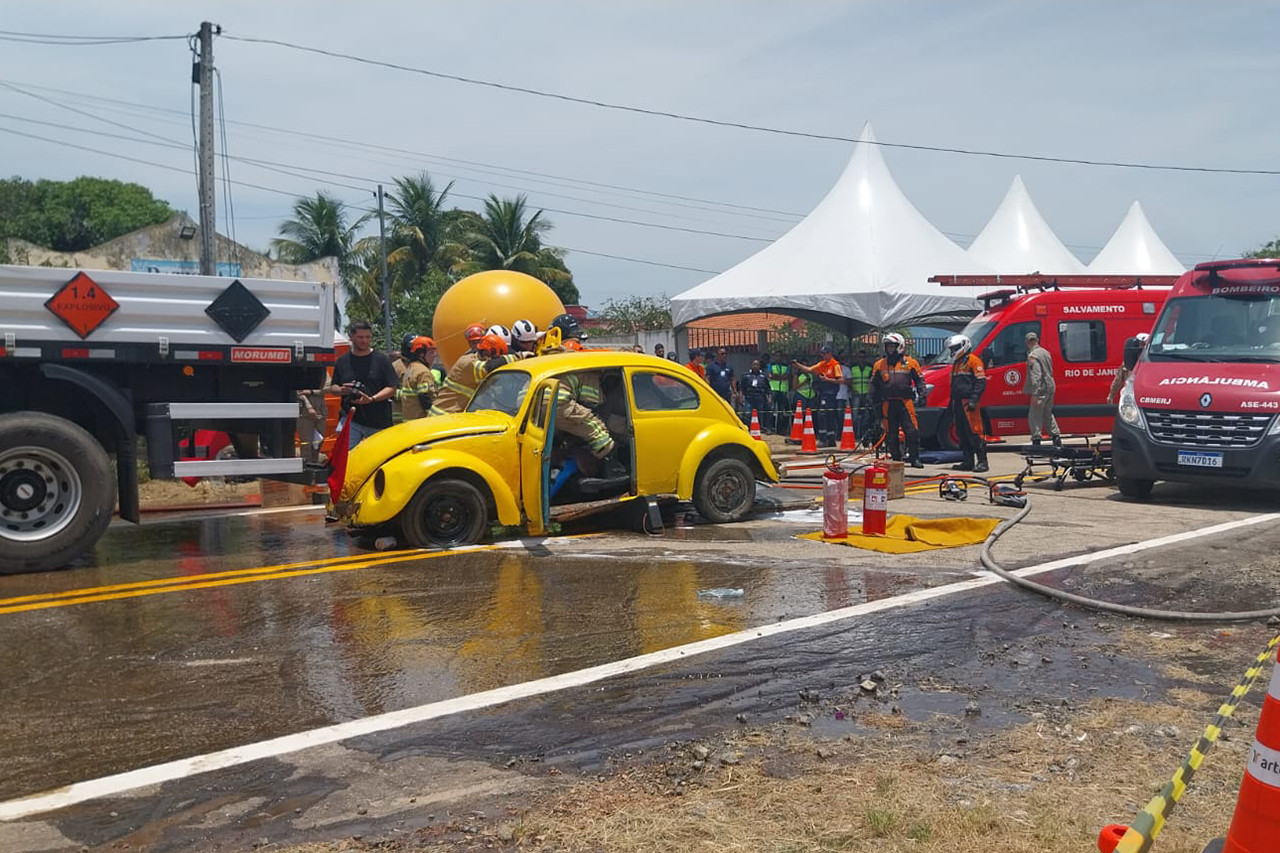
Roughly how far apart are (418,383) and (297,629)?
5427 mm

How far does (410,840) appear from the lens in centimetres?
382

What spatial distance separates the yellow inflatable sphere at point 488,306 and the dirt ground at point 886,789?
38.1 ft

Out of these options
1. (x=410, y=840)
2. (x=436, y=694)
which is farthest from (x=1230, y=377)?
(x=410, y=840)

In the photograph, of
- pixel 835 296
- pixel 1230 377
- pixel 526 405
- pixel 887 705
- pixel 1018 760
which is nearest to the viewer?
pixel 1018 760

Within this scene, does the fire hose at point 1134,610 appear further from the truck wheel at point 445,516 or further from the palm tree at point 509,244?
the palm tree at point 509,244

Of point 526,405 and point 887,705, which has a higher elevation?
point 526,405

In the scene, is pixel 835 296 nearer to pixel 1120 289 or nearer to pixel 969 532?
pixel 1120 289

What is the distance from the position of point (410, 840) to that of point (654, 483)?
6.31 meters

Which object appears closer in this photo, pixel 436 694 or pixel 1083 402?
pixel 436 694

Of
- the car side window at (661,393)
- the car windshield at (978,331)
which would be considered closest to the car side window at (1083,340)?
the car windshield at (978,331)

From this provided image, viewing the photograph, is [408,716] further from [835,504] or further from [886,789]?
[835,504]

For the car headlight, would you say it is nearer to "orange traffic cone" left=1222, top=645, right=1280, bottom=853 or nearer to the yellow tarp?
the yellow tarp

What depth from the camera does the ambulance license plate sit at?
434 inches

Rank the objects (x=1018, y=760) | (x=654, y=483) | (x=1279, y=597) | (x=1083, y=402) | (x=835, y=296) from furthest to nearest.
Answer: (x=835, y=296) < (x=1083, y=402) < (x=654, y=483) < (x=1279, y=597) < (x=1018, y=760)
